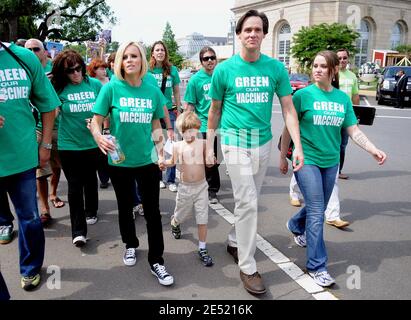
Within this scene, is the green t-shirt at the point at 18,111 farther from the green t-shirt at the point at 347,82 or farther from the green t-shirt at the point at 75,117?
the green t-shirt at the point at 347,82

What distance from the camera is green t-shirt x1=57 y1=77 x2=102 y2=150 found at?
13.9ft

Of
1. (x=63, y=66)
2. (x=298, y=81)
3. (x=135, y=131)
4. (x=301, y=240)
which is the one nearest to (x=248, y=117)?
(x=135, y=131)

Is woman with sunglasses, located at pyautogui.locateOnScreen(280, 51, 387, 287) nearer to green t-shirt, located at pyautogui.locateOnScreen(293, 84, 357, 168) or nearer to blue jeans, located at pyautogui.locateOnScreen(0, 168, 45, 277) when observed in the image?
green t-shirt, located at pyautogui.locateOnScreen(293, 84, 357, 168)

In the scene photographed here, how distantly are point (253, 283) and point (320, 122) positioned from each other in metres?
1.52

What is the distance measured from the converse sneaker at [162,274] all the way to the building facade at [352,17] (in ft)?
187

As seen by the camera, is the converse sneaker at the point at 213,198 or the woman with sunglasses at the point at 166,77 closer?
the converse sneaker at the point at 213,198

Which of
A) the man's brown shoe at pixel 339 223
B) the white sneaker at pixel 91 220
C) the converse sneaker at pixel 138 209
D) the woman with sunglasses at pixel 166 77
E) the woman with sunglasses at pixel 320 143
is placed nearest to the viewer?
the woman with sunglasses at pixel 320 143

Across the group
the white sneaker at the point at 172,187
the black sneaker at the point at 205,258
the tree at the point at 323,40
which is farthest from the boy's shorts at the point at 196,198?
the tree at the point at 323,40

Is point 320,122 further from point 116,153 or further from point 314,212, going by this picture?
point 116,153

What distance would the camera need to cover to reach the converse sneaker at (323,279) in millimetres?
3382

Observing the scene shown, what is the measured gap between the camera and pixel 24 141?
314 cm

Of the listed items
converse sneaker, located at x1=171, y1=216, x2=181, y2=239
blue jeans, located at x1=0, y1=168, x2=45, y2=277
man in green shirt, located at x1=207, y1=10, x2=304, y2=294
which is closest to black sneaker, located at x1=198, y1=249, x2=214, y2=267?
man in green shirt, located at x1=207, y1=10, x2=304, y2=294
